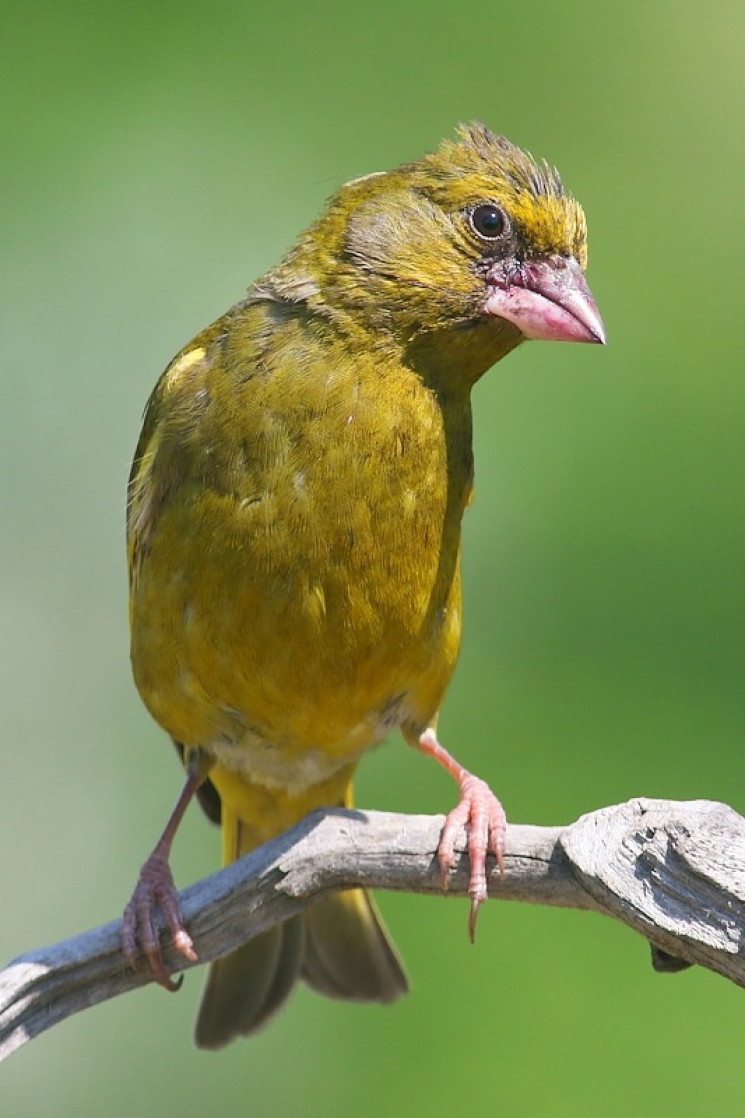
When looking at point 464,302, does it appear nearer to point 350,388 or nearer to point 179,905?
point 350,388

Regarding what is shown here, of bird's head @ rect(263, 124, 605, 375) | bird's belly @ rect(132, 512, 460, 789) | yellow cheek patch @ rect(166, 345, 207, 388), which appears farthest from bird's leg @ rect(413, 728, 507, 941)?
yellow cheek patch @ rect(166, 345, 207, 388)

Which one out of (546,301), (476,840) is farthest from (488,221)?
(476,840)

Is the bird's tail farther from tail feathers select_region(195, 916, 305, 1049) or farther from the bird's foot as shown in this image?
the bird's foot

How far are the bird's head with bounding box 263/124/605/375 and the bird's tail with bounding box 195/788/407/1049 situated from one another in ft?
4.65

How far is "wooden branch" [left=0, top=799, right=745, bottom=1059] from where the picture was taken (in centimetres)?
285

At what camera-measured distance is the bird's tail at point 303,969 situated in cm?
415

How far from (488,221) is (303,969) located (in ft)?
5.90

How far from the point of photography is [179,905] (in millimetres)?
3576

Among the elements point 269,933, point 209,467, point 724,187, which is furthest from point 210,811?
point 724,187

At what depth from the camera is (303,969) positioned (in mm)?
4230

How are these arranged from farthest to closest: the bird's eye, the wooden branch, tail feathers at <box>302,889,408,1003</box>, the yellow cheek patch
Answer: tail feathers at <box>302,889,408,1003</box>, the yellow cheek patch, the bird's eye, the wooden branch

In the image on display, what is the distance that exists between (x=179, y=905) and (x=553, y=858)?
84 centimetres

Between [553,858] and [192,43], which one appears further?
[192,43]

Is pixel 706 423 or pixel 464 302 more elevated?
pixel 464 302
